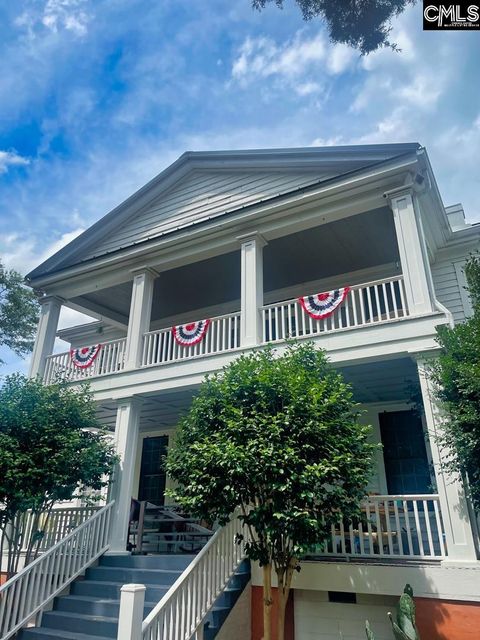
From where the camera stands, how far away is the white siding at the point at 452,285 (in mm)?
8945

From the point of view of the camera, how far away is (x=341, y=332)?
7.22 meters

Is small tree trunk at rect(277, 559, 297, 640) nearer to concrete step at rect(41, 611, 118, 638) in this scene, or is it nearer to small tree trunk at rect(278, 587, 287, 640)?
small tree trunk at rect(278, 587, 287, 640)

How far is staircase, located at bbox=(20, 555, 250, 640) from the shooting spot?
19.0ft

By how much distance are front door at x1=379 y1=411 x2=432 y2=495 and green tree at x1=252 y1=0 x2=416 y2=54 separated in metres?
6.64

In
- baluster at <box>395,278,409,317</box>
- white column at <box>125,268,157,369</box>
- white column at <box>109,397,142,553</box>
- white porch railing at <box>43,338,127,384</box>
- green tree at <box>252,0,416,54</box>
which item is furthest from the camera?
white porch railing at <box>43,338,127,384</box>

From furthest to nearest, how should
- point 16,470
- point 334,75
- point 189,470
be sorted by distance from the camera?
point 334,75 < point 16,470 < point 189,470

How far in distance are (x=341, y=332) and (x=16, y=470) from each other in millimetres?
5547

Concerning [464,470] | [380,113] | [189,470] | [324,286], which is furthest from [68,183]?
[464,470]

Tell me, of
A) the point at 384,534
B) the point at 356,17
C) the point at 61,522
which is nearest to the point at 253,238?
the point at 356,17

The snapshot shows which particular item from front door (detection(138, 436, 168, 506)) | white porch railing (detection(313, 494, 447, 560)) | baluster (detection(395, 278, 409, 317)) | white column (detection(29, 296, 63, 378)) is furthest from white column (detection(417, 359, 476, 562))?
white column (detection(29, 296, 63, 378))

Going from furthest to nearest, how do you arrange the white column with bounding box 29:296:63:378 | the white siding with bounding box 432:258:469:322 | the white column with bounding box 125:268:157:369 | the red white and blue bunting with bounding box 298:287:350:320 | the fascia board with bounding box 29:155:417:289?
1. the white column with bounding box 29:296:63:378
2. the white column with bounding box 125:268:157:369
3. the white siding with bounding box 432:258:469:322
4. the fascia board with bounding box 29:155:417:289
5. the red white and blue bunting with bounding box 298:287:350:320

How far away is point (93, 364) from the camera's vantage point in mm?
9828

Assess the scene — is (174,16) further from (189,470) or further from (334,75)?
(189,470)

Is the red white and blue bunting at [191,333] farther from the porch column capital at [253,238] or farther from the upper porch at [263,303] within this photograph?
the porch column capital at [253,238]
